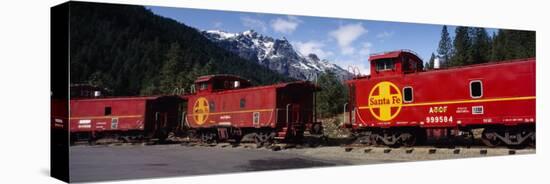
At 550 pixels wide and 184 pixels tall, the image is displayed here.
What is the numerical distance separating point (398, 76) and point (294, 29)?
3661 mm

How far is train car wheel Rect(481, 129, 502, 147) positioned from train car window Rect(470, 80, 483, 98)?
1.10 metres

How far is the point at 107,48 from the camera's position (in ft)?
43.1

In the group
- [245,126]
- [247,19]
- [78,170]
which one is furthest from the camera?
[245,126]

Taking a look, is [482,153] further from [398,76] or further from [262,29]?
[262,29]

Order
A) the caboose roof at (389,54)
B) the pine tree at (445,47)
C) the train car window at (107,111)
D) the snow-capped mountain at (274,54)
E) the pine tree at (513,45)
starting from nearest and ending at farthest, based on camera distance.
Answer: the train car window at (107,111), the snow-capped mountain at (274,54), the pine tree at (513,45), the caboose roof at (389,54), the pine tree at (445,47)

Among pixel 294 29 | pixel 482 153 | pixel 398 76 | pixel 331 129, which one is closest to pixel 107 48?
pixel 294 29

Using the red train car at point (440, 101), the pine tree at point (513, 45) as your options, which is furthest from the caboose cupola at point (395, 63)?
the pine tree at point (513, 45)

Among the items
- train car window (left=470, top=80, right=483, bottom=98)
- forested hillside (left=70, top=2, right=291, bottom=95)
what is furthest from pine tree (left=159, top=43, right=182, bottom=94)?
train car window (left=470, top=80, right=483, bottom=98)

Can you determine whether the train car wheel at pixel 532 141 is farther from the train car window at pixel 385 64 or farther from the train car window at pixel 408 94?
the train car window at pixel 385 64

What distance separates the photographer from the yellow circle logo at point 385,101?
55.9 feet

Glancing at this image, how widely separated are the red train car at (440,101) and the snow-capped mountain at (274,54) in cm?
125

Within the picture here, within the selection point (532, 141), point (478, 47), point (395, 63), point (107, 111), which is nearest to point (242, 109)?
point (107, 111)

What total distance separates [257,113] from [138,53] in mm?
3995

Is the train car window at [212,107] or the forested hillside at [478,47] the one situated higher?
the forested hillside at [478,47]
